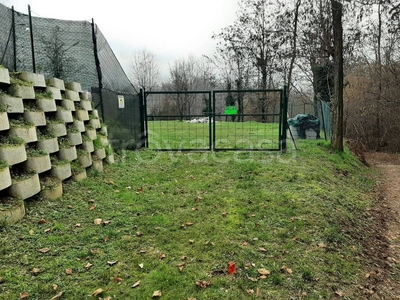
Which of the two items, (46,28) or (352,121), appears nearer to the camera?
(46,28)

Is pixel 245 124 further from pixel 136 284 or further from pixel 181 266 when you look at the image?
pixel 136 284

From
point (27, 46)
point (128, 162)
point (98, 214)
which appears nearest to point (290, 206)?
point (98, 214)

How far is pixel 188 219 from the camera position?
3.40m

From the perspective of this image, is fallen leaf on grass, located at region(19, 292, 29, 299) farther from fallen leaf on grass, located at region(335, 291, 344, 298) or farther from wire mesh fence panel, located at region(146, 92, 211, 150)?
wire mesh fence panel, located at region(146, 92, 211, 150)

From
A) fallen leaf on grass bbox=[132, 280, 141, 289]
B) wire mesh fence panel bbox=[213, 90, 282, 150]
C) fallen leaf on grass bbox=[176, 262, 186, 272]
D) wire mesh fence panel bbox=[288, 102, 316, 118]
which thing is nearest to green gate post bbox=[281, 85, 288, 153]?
wire mesh fence panel bbox=[213, 90, 282, 150]

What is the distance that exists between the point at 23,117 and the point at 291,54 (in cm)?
1469

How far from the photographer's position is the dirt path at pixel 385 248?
247 centimetres

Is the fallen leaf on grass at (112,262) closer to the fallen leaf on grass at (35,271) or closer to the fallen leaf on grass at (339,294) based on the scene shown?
the fallen leaf on grass at (35,271)

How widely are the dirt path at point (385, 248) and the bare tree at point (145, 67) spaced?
23158mm

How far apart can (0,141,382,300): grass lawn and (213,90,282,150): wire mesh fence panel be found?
2684 mm

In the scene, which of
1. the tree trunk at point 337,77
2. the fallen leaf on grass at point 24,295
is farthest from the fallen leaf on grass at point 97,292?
the tree trunk at point 337,77

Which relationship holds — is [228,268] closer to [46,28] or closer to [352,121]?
[46,28]

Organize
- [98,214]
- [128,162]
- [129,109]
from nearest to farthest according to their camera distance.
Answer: [98,214], [128,162], [129,109]

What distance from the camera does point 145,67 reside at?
26.6 metres
